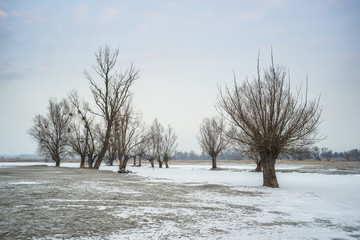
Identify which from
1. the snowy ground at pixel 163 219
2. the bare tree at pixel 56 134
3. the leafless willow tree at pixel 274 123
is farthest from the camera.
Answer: the bare tree at pixel 56 134

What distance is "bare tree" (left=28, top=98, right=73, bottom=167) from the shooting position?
39.5 metres

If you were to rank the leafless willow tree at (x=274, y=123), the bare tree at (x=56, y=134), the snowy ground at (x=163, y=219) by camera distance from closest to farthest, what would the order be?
the snowy ground at (x=163, y=219) < the leafless willow tree at (x=274, y=123) < the bare tree at (x=56, y=134)

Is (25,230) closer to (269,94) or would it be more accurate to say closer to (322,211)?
(322,211)

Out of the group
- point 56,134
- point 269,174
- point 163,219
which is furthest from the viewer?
point 56,134

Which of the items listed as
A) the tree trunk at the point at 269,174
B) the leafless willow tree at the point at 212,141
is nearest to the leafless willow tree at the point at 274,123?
the tree trunk at the point at 269,174

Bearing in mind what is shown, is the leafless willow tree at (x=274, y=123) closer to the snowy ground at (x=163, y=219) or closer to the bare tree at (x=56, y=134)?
the snowy ground at (x=163, y=219)

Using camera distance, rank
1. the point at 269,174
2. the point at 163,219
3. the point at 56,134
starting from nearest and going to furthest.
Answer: the point at 163,219 → the point at 269,174 → the point at 56,134

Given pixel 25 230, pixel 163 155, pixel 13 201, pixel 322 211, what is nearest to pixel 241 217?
pixel 322 211

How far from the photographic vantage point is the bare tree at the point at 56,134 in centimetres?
3950

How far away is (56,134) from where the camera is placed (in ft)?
130

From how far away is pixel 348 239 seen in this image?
4.19m

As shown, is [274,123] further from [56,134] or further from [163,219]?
[56,134]

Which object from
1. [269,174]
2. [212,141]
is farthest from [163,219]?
[212,141]

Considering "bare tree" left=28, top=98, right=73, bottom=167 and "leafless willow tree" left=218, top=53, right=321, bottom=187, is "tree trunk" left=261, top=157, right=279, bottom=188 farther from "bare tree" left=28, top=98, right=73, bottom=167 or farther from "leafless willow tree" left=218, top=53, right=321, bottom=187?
"bare tree" left=28, top=98, right=73, bottom=167
